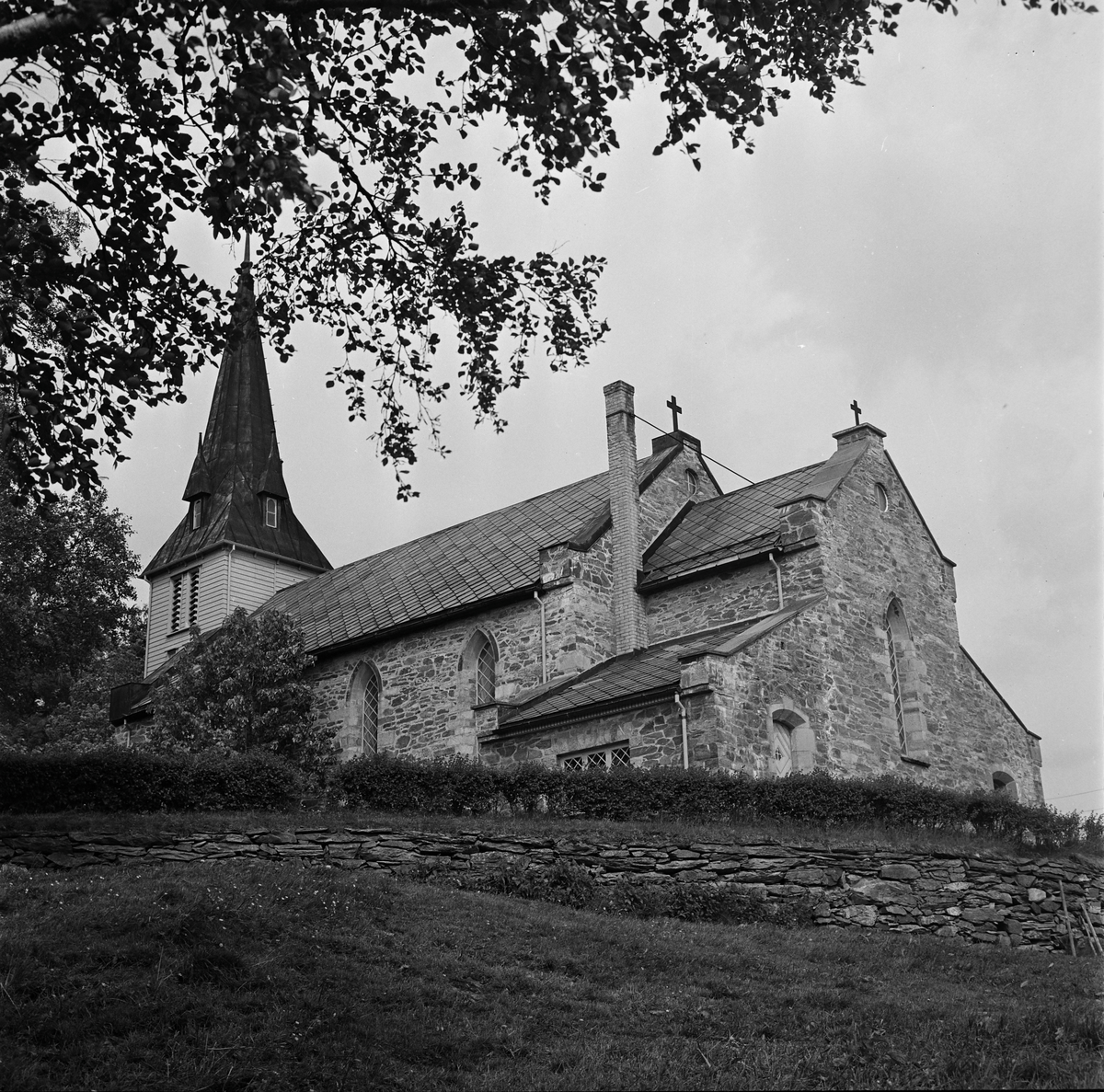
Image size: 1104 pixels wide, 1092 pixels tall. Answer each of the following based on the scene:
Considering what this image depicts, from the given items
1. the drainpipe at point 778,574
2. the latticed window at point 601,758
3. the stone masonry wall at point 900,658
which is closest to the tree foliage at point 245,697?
the latticed window at point 601,758

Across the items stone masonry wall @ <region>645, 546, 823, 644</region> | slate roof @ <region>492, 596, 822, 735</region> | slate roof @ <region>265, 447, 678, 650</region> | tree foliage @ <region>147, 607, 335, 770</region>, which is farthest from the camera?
slate roof @ <region>265, 447, 678, 650</region>

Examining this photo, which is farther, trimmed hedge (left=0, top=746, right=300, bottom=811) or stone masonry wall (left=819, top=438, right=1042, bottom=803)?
stone masonry wall (left=819, top=438, right=1042, bottom=803)

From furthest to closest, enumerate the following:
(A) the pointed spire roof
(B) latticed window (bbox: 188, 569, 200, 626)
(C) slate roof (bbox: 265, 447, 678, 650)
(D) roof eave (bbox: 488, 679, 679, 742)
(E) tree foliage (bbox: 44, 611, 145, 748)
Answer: (A) the pointed spire roof, (B) latticed window (bbox: 188, 569, 200, 626), (E) tree foliage (bbox: 44, 611, 145, 748), (C) slate roof (bbox: 265, 447, 678, 650), (D) roof eave (bbox: 488, 679, 679, 742)

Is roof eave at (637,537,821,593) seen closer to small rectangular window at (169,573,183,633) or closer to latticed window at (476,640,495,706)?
latticed window at (476,640,495,706)

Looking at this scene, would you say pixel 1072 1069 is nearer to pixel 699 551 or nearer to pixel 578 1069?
pixel 578 1069

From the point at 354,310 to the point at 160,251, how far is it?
185cm

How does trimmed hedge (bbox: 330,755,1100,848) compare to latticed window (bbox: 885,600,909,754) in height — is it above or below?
below

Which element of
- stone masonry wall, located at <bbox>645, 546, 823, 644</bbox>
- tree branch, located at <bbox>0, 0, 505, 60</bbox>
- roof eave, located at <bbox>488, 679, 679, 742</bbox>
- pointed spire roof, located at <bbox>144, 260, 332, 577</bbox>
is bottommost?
roof eave, located at <bbox>488, 679, 679, 742</bbox>

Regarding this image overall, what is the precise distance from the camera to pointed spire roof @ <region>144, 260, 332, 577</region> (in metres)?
39.3

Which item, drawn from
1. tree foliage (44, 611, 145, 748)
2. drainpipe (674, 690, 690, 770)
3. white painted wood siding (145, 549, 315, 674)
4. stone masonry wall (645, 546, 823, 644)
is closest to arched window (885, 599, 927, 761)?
stone masonry wall (645, 546, 823, 644)

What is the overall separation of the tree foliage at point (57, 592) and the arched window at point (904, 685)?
69.7ft

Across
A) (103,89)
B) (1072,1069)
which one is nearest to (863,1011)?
(1072,1069)

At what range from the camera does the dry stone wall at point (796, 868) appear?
51.7 ft

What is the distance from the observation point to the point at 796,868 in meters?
16.0
